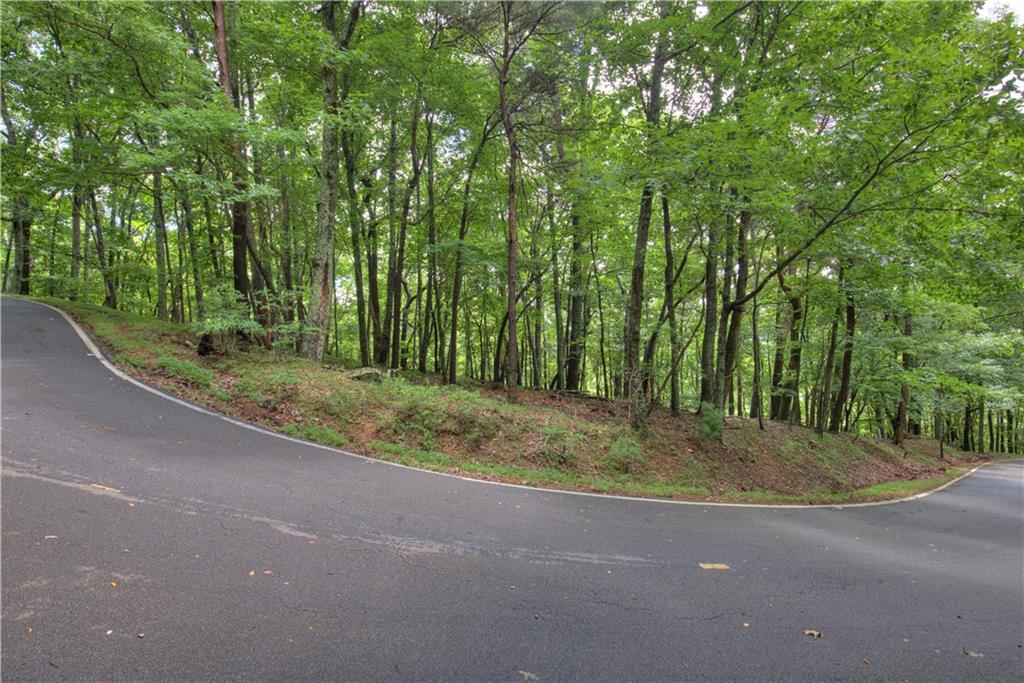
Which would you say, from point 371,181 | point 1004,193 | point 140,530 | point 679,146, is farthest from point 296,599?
point 371,181

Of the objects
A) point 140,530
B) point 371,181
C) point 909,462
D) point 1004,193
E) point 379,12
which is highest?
point 379,12

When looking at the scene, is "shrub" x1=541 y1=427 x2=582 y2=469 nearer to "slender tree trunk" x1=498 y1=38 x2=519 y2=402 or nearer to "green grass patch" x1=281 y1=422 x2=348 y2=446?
"slender tree trunk" x1=498 y1=38 x2=519 y2=402

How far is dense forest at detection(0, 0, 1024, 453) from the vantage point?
8.09m

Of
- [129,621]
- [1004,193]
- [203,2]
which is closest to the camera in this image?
[129,621]

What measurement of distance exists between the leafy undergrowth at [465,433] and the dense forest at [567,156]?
3.64 ft

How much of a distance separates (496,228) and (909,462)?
18.3 m

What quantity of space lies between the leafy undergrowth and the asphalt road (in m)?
1.50

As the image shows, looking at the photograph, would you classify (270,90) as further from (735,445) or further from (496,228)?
(735,445)

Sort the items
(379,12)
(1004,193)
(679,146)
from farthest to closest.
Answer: (379,12) < (679,146) < (1004,193)

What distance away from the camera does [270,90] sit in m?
14.1

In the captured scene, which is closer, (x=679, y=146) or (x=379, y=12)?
(x=679, y=146)

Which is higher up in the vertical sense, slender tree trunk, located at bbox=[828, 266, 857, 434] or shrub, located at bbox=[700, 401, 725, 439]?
slender tree trunk, located at bbox=[828, 266, 857, 434]

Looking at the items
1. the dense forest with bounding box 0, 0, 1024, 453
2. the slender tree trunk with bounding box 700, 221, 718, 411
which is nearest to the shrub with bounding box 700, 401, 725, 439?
the dense forest with bounding box 0, 0, 1024, 453

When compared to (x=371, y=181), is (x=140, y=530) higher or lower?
lower
